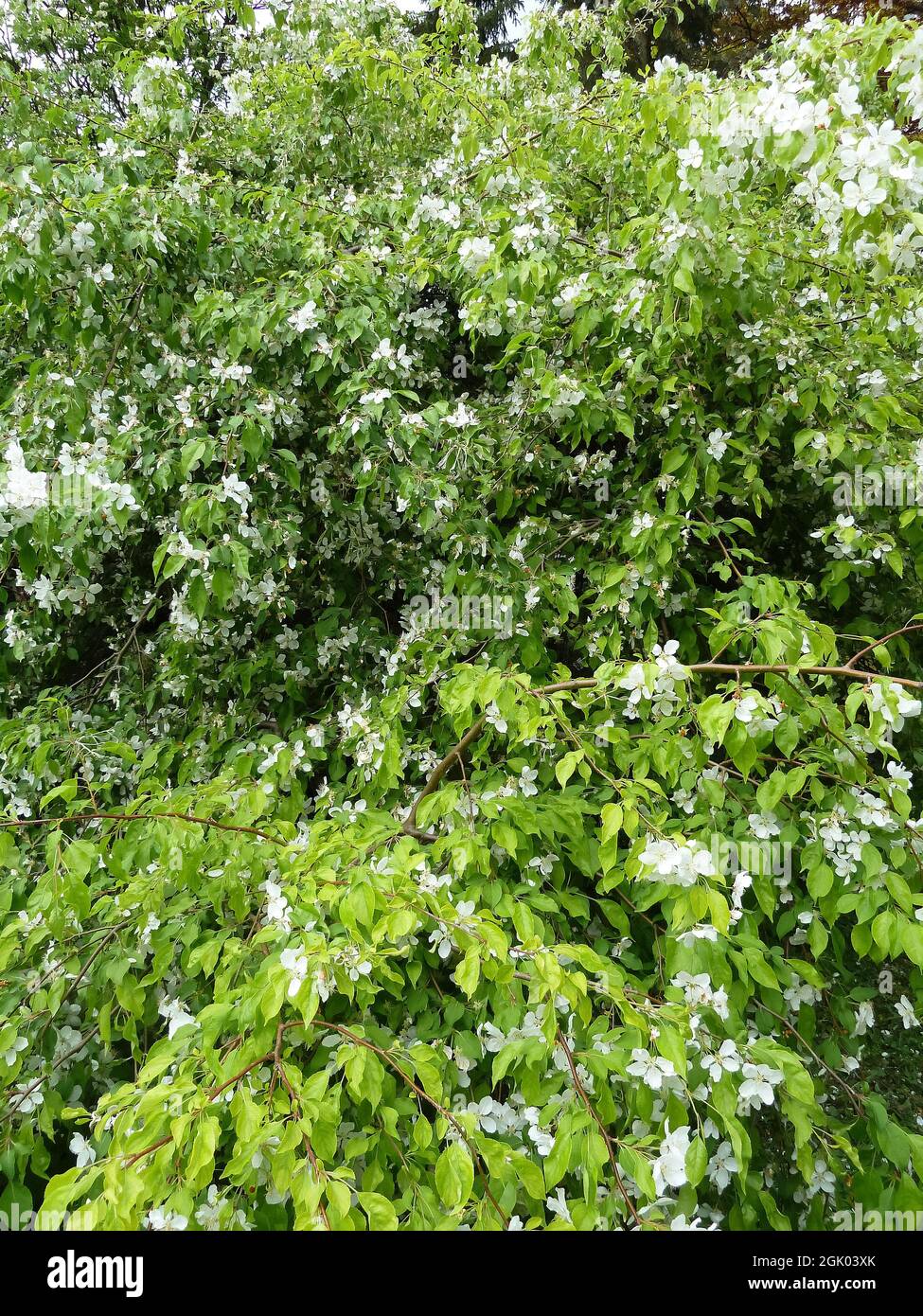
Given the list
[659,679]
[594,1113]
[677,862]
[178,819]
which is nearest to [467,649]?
[659,679]

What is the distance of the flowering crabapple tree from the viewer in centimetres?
135

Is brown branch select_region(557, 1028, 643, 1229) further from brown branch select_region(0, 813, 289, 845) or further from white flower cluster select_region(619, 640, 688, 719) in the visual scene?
brown branch select_region(0, 813, 289, 845)

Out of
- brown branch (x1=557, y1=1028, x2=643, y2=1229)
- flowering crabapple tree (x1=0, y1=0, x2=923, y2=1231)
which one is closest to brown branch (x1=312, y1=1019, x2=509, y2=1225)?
flowering crabapple tree (x1=0, y1=0, x2=923, y2=1231)

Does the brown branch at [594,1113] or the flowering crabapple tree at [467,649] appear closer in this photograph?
the brown branch at [594,1113]

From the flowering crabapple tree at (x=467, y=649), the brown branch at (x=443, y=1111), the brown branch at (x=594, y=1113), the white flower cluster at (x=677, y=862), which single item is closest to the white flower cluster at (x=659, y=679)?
the flowering crabapple tree at (x=467, y=649)

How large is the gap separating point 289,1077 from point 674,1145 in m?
0.66

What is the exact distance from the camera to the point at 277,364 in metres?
2.63

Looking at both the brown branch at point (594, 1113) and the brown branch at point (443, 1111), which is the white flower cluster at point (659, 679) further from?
the brown branch at point (443, 1111)

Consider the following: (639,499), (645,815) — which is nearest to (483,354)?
(639,499)

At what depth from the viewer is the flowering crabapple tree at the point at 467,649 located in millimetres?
1350

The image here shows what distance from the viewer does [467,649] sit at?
2473mm

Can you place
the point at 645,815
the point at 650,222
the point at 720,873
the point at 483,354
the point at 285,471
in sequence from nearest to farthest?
the point at 720,873
the point at 645,815
the point at 650,222
the point at 285,471
the point at 483,354

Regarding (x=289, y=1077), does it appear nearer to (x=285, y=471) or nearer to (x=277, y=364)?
(x=285, y=471)

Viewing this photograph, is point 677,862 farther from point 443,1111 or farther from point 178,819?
point 178,819
